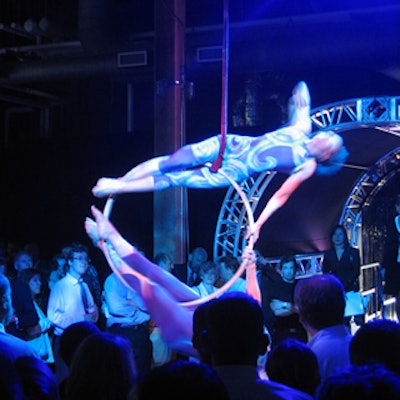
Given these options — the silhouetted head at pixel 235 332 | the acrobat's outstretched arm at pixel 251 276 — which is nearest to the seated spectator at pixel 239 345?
the silhouetted head at pixel 235 332

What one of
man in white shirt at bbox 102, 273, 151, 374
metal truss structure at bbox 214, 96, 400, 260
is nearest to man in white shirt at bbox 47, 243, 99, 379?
man in white shirt at bbox 102, 273, 151, 374

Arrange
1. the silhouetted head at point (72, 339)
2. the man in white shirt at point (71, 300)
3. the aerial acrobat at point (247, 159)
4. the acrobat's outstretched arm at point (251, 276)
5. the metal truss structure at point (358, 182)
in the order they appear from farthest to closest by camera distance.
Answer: the metal truss structure at point (358, 182) → the man in white shirt at point (71, 300) → the aerial acrobat at point (247, 159) → the acrobat's outstretched arm at point (251, 276) → the silhouetted head at point (72, 339)

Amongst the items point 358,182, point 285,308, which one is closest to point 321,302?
point 285,308

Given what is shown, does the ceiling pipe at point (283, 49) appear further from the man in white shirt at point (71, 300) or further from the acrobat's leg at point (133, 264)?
the acrobat's leg at point (133, 264)

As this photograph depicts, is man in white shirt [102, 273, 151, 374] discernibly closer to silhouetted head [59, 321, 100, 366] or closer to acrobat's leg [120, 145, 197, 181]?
acrobat's leg [120, 145, 197, 181]

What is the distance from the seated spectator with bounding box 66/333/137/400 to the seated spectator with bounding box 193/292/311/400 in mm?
304

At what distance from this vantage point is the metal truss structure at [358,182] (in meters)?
7.70

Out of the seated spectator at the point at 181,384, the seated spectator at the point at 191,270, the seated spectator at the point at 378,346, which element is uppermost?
the seated spectator at the point at 181,384

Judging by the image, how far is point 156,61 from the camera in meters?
8.95

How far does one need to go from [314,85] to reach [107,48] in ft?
10.9

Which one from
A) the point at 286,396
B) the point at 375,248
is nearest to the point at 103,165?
the point at 375,248

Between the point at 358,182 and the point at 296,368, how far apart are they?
764 centimetres

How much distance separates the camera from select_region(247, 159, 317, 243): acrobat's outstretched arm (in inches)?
203

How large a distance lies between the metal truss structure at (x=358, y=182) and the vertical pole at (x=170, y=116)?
53 centimetres
